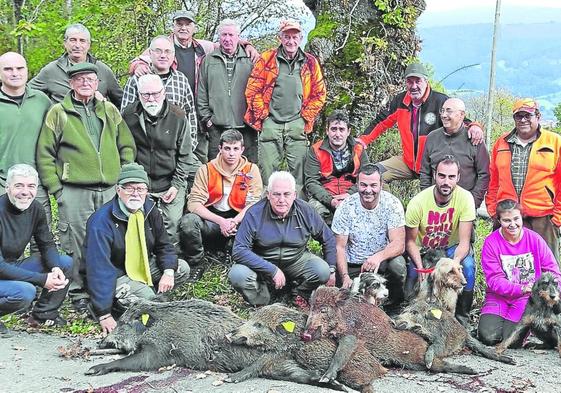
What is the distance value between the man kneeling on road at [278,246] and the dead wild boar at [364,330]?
1.40 m

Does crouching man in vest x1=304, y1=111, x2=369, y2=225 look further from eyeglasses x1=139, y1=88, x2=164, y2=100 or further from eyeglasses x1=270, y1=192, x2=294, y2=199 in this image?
eyeglasses x1=139, y1=88, x2=164, y2=100

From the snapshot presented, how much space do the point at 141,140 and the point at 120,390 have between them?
3805 millimetres

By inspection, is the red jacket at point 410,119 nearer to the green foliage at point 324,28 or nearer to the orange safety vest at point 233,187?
the orange safety vest at point 233,187

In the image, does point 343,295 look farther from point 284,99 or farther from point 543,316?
point 284,99

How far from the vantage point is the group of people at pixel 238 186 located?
735 centimetres

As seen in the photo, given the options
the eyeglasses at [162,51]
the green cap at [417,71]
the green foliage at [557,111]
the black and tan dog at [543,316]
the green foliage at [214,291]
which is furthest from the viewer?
the green foliage at [557,111]

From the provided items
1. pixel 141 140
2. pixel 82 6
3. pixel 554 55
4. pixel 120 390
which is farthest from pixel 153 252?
pixel 554 55

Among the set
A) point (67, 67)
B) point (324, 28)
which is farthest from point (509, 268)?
point (67, 67)

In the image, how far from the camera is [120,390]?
18.4 feet

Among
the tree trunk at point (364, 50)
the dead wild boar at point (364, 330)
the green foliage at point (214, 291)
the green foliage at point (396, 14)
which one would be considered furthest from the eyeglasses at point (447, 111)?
the green foliage at point (214, 291)

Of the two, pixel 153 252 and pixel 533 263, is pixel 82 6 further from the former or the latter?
pixel 533 263

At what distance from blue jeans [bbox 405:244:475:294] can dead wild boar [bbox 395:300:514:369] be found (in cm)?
87

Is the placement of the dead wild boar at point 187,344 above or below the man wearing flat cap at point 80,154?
below

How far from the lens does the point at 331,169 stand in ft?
30.1
